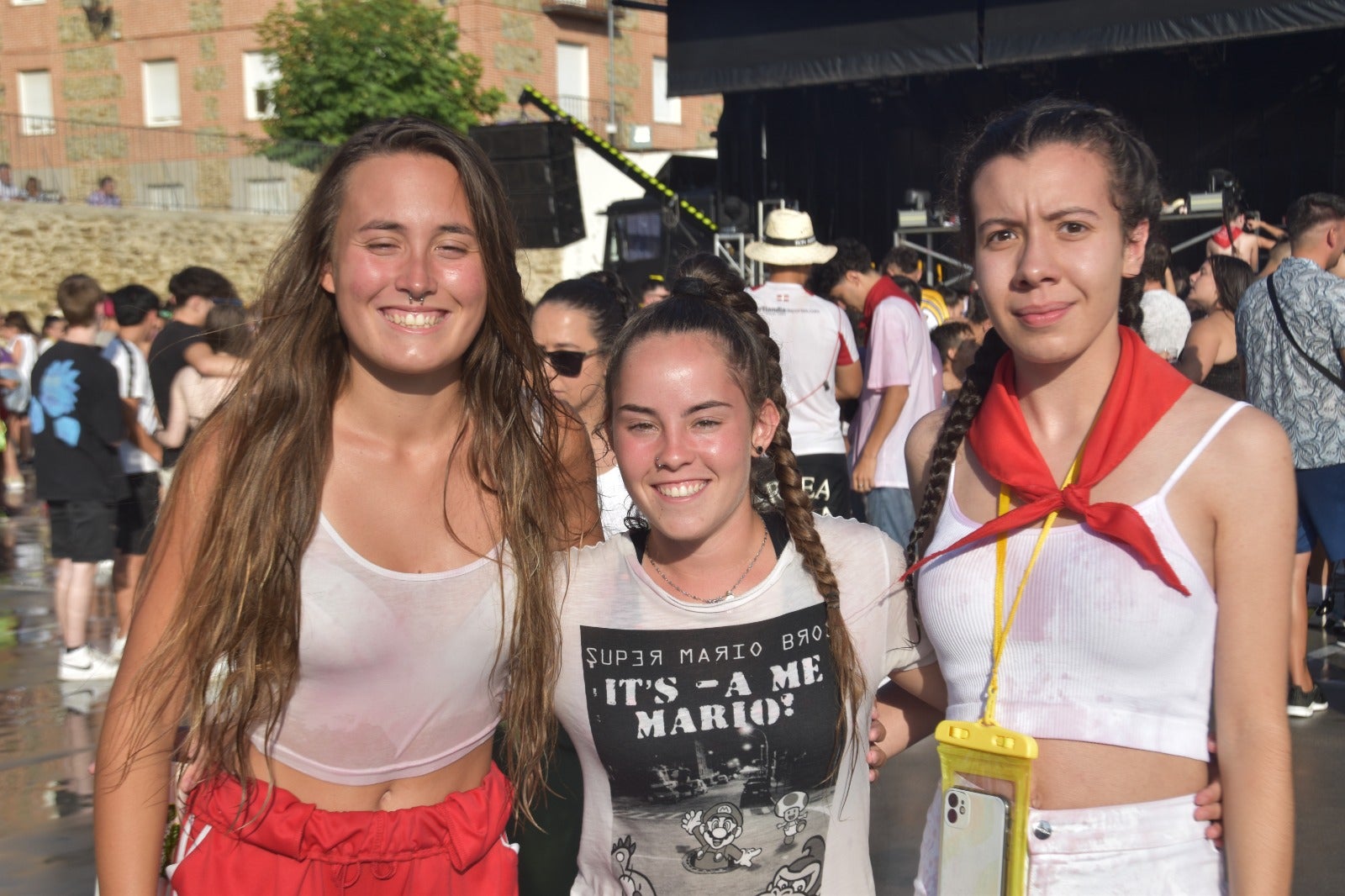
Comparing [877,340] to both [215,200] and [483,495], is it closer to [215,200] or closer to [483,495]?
[483,495]

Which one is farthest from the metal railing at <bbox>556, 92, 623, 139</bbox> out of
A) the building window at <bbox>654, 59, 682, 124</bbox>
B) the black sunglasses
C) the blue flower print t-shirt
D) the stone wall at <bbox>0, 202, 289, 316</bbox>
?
the black sunglasses

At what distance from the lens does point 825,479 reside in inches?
253

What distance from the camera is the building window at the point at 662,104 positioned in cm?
3362

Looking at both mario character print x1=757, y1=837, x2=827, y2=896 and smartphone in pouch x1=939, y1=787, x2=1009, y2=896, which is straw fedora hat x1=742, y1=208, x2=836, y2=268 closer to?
mario character print x1=757, y1=837, x2=827, y2=896

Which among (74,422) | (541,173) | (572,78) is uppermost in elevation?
(572,78)

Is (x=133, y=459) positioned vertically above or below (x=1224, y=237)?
below

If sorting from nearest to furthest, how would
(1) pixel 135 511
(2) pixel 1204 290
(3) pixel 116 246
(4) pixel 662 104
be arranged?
(1) pixel 135 511, (2) pixel 1204 290, (3) pixel 116 246, (4) pixel 662 104

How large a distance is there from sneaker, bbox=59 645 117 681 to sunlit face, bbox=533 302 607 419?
4.11 m

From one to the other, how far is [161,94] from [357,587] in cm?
3383

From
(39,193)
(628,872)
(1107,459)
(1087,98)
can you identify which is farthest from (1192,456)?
(39,193)

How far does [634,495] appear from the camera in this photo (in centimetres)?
212

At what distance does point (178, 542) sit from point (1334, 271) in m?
6.35

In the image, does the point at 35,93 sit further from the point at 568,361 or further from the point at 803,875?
the point at 803,875

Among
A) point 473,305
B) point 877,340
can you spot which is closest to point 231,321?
point 877,340
